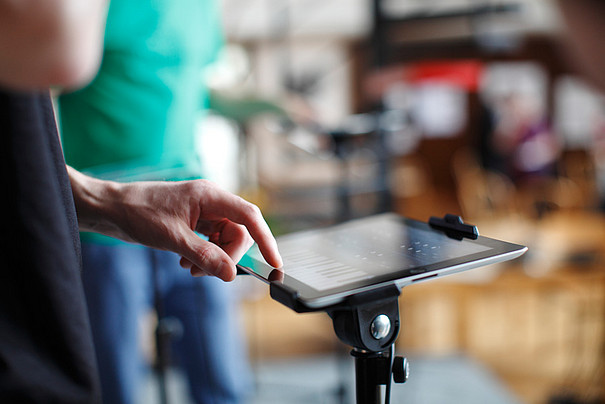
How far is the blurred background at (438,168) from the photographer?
7.79ft

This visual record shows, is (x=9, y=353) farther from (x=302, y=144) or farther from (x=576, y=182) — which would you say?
(x=576, y=182)

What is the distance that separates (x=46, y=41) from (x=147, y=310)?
114 cm

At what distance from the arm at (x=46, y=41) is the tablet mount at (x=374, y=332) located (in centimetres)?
23

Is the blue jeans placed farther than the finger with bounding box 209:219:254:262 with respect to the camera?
Yes

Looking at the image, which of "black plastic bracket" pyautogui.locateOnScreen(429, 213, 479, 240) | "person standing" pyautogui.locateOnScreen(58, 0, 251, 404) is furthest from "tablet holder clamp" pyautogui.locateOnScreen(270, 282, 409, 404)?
"person standing" pyautogui.locateOnScreen(58, 0, 251, 404)

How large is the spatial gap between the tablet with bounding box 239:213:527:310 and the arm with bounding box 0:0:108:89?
233mm

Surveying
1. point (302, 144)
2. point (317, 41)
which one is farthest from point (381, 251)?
point (317, 41)

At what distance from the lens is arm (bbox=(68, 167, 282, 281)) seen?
525 mm

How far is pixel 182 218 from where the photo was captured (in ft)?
1.80

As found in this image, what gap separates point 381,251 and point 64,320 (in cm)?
29

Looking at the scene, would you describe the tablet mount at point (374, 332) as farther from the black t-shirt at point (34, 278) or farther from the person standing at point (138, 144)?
the person standing at point (138, 144)

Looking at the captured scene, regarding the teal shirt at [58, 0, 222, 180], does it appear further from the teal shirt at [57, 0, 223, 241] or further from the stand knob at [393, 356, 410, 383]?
the stand knob at [393, 356, 410, 383]

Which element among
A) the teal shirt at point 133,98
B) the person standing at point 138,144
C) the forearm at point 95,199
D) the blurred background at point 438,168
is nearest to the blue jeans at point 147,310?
the person standing at point 138,144

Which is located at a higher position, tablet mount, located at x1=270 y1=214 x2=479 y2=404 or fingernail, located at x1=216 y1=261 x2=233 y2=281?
fingernail, located at x1=216 y1=261 x2=233 y2=281
